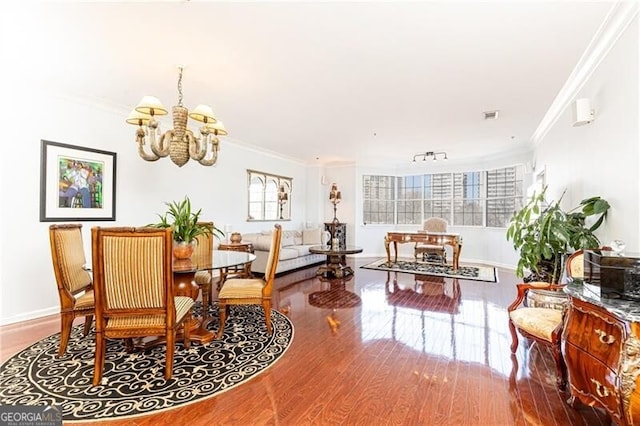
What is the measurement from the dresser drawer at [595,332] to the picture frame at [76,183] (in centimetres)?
486

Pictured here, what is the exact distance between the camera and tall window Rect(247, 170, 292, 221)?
656 centimetres

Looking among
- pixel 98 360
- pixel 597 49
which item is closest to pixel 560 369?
pixel 597 49

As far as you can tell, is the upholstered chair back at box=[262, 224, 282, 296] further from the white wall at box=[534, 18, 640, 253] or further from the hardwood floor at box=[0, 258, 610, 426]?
the white wall at box=[534, 18, 640, 253]

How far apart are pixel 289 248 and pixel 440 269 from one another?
3.23 m

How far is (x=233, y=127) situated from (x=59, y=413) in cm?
422

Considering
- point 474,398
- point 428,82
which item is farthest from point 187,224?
point 428,82

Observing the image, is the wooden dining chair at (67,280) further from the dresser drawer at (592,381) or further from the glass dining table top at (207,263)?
the dresser drawer at (592,381)

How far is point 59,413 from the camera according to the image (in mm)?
1714

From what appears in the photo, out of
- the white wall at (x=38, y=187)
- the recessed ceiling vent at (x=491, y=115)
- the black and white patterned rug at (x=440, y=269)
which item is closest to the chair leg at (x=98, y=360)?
the white wall at (x=38, y=187)

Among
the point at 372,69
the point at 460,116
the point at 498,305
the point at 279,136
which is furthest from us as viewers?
the point at 279,136

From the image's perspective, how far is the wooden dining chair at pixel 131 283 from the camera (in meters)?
1.97

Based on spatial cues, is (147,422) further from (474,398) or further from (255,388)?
(474,398)

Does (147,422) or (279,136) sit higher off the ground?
(279,136)

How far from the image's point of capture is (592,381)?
4.98ft
